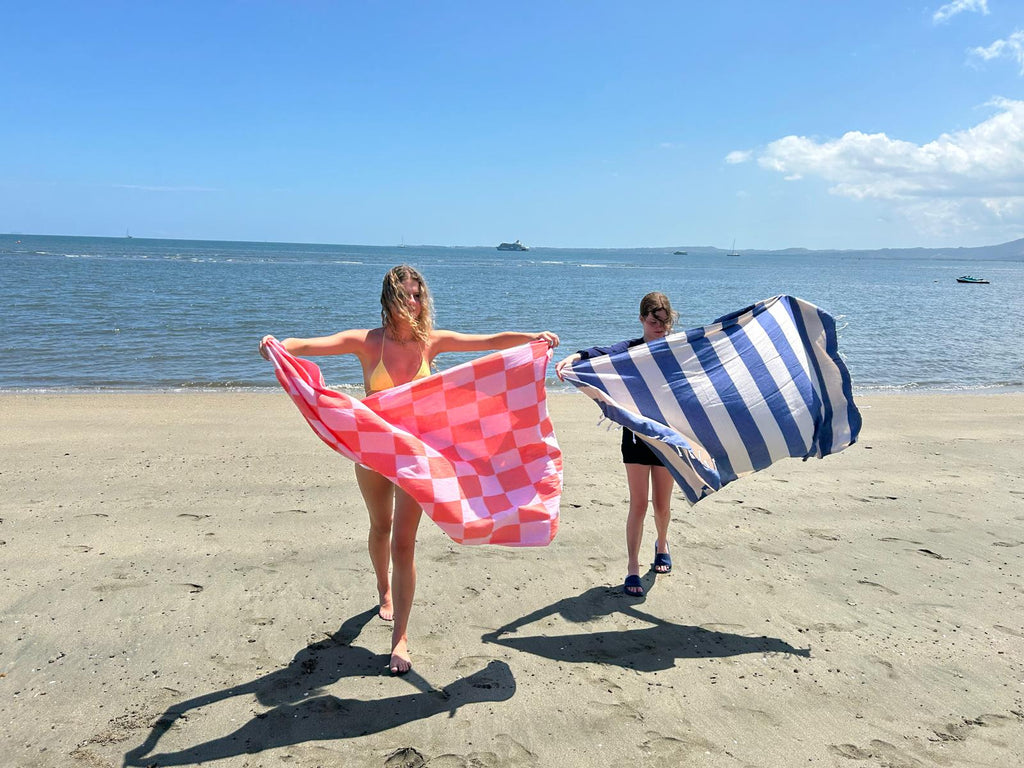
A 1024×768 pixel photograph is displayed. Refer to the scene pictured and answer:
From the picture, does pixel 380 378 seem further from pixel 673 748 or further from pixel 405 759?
pixel 673 748

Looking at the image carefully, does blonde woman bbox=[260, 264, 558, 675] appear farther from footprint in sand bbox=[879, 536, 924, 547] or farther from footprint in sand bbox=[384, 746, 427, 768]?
footprint in sand bbox=[879, 536, 924, 547]

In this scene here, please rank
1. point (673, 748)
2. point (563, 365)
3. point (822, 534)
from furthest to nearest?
1. point (822, 534)
2. point (563, 365)
3. point (673, 748)

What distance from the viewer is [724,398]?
15.6 ft

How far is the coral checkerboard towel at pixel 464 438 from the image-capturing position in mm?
3920

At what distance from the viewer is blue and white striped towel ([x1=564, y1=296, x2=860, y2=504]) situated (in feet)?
15.3

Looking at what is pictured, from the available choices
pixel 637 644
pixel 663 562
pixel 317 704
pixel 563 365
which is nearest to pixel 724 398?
pixel 563 365

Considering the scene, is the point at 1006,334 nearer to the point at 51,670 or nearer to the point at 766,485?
the point at 766,485

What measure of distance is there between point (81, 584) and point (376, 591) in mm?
1915

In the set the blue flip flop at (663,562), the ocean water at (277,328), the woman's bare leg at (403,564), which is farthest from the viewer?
the ocean water at (277,328)

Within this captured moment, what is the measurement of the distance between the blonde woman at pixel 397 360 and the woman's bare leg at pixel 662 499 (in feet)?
4.41

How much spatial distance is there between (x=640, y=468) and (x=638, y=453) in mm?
104

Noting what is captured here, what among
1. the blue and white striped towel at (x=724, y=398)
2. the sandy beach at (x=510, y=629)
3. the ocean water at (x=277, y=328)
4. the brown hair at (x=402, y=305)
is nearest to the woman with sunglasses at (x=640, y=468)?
the blue and white striped towel at (x=724, y=398)

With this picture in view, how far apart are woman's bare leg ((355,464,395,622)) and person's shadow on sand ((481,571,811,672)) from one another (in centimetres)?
68

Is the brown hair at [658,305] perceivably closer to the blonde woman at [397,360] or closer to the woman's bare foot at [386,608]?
the blonde woman at [397,360]
